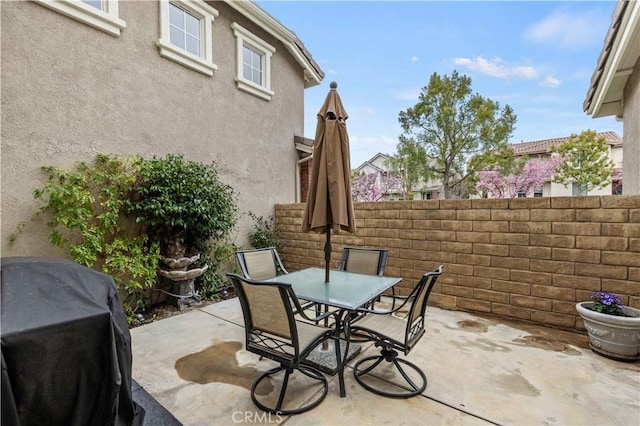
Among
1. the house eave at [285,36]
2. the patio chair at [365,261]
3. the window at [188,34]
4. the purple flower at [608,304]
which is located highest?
the house eave at [285,36]

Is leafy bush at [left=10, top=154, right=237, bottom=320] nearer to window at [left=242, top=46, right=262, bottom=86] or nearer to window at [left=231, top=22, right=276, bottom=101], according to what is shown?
window at [left=231, top=22, right=276, bottom=101]

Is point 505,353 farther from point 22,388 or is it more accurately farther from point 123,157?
point 123,157

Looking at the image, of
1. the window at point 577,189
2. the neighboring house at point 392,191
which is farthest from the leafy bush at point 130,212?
the window at point 577,189

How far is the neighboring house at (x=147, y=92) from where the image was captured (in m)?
4.14

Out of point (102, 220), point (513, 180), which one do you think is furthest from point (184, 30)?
point (513, 180)

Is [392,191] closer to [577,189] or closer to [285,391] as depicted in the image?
[577,189]

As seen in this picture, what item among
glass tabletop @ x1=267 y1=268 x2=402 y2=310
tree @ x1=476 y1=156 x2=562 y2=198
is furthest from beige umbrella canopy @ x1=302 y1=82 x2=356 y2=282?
tree @ x1=476 y1=156 x2=562 y2=198

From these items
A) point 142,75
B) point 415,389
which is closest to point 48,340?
point 415,389

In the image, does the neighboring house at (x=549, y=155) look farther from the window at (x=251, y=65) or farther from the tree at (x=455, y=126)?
the window at (x=251, y=65)

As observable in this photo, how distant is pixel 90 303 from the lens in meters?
1.42

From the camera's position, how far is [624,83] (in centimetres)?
635

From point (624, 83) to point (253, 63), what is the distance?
338 inches

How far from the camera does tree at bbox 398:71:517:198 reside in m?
13.4

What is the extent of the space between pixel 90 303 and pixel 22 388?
1.21 ft
